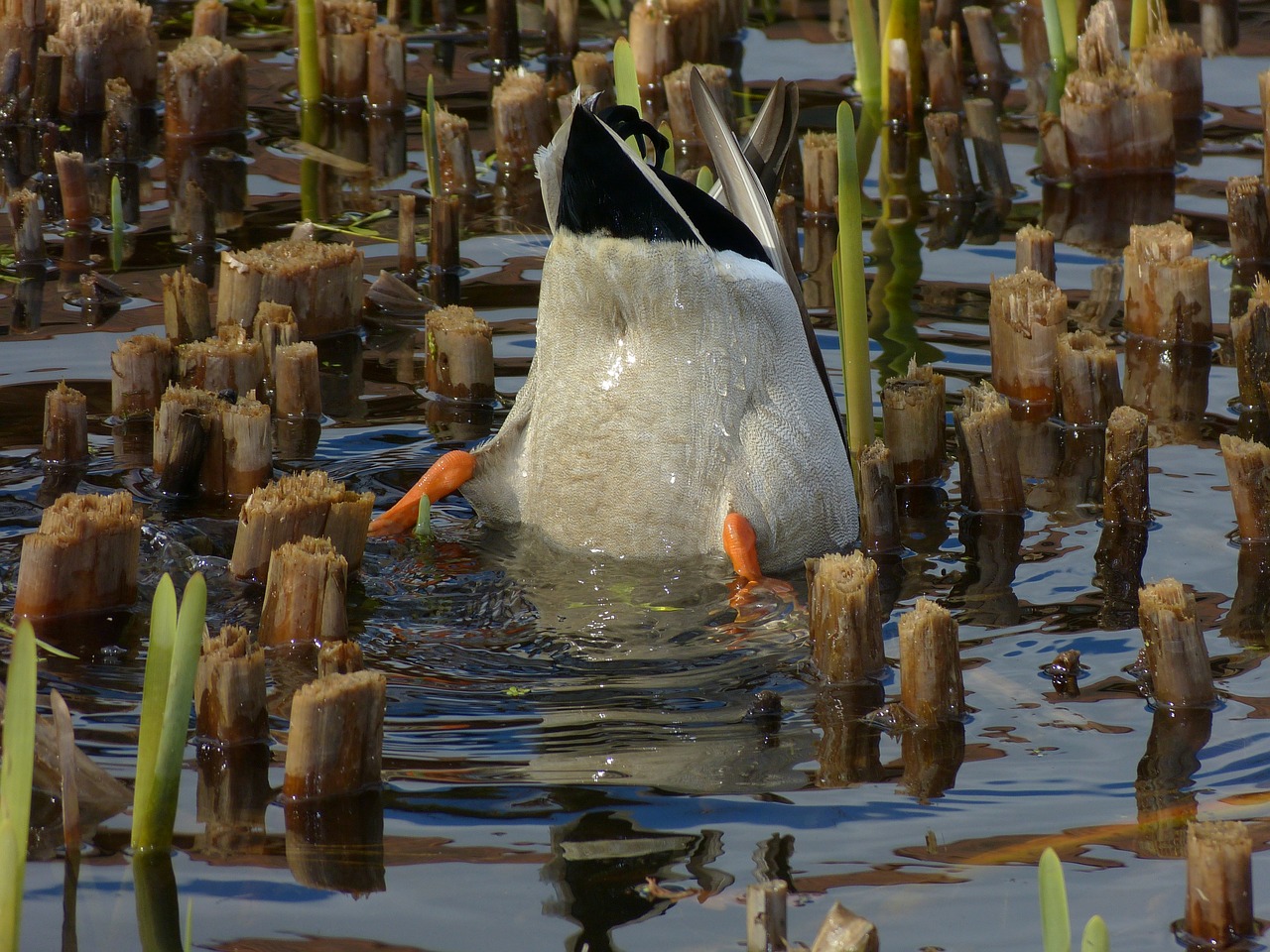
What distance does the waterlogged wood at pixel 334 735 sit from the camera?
131 inches

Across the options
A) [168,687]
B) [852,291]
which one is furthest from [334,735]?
[852,291]

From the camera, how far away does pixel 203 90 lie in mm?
8320

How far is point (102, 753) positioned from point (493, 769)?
2.86 ft

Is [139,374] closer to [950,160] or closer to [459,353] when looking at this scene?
[459,353]

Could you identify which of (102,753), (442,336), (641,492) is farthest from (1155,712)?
(442,336)

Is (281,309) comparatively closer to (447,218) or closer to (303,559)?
(447,218)

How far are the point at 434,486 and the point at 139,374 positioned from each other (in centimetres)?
121

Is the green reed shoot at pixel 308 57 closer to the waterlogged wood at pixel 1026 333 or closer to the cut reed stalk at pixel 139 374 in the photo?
the cut reed stalk at pixel 139 374

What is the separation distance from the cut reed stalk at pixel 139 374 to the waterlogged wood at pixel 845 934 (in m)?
3.69

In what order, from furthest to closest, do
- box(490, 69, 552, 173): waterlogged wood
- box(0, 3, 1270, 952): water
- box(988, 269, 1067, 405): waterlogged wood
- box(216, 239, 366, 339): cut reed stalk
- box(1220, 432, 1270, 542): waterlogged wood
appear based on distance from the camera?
box(490, 69, 552, 173): waterlogged wood < box(216, 239, 366, 339): cut reed stalk < box(988, 269, 1067, 405): waterlogged wood < box(1220, 432, 1270, 542): waterlogged wood < box(0, 3, 1270, 952): water

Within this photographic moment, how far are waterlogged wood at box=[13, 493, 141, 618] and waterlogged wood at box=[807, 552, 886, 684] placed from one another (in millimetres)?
1840

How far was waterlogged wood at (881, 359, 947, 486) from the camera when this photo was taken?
518 cm

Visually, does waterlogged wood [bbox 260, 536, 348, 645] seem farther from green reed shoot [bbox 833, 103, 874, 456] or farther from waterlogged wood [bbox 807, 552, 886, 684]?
green reed shoot [bbox 833, 103, 874, 456]

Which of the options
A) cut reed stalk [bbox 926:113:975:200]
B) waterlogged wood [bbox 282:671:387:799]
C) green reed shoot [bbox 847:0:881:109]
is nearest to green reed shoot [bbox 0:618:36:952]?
waterlogged wood [bbox 282:671:387:799]
